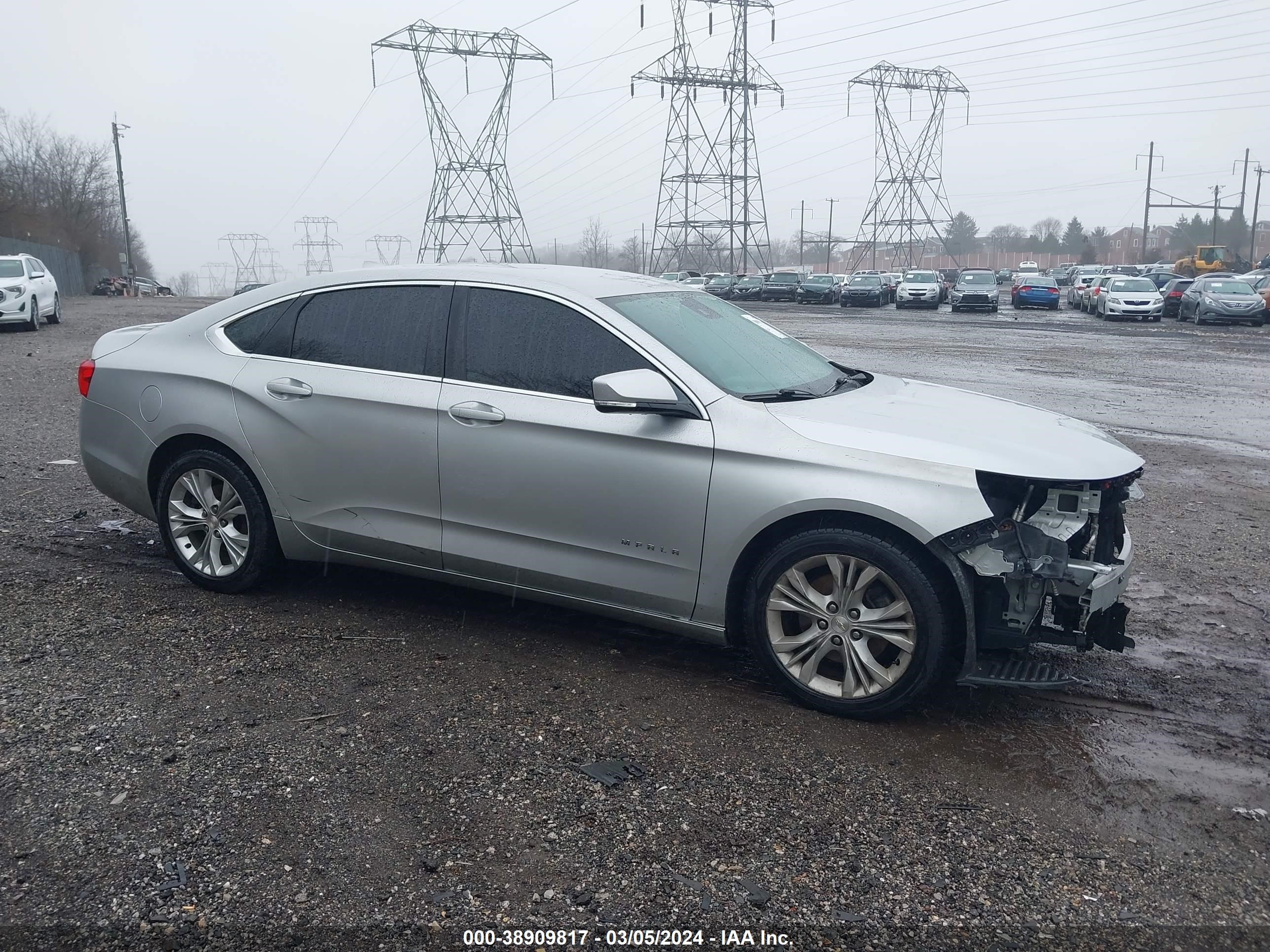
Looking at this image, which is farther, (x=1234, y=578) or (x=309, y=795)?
(x=1234, y=578)

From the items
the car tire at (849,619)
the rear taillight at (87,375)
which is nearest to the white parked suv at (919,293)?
the rear taillight at (87,375)

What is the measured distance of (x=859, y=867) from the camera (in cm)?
302

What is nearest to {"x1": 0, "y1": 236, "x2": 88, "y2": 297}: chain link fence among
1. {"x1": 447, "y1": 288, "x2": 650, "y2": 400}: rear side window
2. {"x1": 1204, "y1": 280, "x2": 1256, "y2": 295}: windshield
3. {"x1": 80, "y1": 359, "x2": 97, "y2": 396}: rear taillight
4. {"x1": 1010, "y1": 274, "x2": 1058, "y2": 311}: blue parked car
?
{"x1": 1010, "y1": 274, "x2": 1058, "y2": 311}: blue parked car

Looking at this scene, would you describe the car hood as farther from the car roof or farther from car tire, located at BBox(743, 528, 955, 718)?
the car roof

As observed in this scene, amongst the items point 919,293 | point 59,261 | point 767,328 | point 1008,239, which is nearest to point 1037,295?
point 919,293

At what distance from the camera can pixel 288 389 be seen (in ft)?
16.3

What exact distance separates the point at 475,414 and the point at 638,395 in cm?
86

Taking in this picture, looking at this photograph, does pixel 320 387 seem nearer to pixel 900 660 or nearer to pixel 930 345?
pixel 900 660

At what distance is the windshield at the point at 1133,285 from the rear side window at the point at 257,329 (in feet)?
113

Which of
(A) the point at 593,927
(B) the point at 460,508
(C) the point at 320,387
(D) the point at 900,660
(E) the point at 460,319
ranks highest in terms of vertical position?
(E) the point at 460,319

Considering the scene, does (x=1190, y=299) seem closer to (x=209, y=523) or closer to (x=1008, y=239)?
(x=209, y=523)

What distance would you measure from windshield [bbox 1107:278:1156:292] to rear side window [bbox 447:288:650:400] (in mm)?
34261

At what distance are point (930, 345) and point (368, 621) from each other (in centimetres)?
1968

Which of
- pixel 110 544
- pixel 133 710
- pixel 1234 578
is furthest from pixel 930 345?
pixel 133 710
